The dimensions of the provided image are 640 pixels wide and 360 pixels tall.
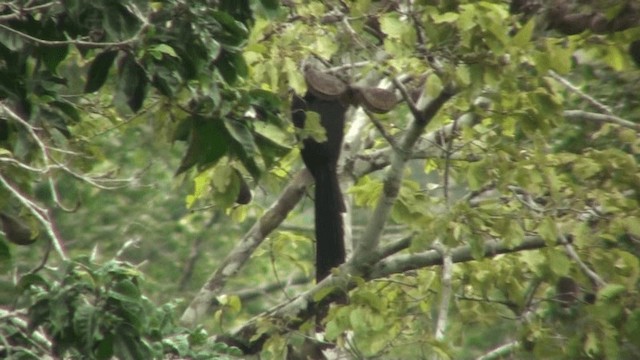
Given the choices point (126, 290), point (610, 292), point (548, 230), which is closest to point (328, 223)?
point (548, 230)

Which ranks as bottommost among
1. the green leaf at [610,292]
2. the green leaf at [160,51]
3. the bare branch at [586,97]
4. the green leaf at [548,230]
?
the green leaf at [610,292]

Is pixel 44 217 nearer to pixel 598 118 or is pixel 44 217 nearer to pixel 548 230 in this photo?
pixel 548 230

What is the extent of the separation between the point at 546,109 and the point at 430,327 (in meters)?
1.04

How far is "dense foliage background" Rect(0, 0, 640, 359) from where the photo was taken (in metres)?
3.59

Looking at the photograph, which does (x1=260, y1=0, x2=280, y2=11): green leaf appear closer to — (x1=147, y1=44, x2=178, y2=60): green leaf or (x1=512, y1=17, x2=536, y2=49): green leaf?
(x1=147, y1=44, x2=178, y2=60): green leaf

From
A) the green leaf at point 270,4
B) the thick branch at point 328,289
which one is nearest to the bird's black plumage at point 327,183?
the thick branch at point 328,289

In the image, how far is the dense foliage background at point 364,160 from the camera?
3.59 m

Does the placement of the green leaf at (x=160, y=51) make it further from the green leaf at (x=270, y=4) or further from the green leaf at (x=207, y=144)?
the green leaf at (x=270, y=4)

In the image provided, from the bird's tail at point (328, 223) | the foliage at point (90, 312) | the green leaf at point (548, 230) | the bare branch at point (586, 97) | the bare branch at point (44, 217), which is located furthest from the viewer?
the bird's tail at point (328, 223)

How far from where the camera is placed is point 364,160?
6.66m

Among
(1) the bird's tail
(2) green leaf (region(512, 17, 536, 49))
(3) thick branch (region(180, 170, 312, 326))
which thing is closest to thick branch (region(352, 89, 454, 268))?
(2) green leaf (region(512, 17, 536, 49))

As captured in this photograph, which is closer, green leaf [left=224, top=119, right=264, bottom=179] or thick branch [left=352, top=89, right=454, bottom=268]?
green leaf [left=224, top=119, right=264, bottom=179]

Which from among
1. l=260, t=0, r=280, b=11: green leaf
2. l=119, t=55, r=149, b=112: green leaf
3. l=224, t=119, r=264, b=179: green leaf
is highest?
l=260, t=0, r=280, b=11: green leaf

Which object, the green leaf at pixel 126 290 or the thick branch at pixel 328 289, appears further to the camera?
the thick branch at pixel 328 289
